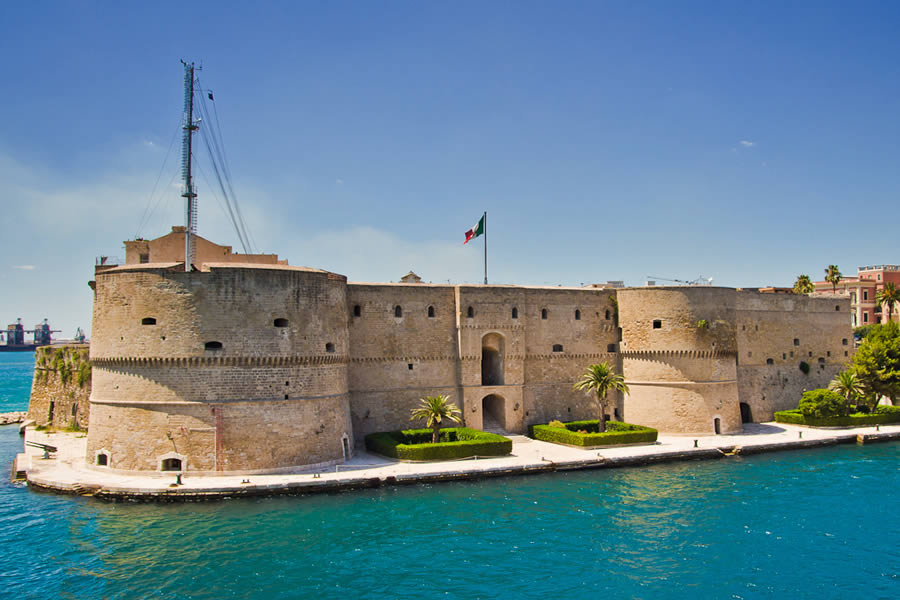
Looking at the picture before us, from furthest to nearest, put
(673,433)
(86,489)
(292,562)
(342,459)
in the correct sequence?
1. (673,433)
2. (342,459)
3. (86,489)
4. (292,562)

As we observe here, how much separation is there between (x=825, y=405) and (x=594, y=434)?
664 inches

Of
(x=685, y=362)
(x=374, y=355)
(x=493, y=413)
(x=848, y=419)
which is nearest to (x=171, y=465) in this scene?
(x=374, y=355)

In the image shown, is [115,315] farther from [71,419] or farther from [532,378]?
[532,378]

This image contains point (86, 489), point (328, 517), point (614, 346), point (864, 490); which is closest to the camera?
point (328, 517)

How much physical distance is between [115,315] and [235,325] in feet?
17.1

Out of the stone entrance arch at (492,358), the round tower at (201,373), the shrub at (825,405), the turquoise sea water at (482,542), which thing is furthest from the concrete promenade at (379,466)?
the stone entrance arch at (492,358)

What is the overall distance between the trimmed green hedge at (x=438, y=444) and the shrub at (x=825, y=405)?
21200 mm

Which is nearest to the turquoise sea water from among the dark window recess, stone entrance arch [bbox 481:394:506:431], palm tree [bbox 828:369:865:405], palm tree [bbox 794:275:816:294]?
the dark window recess

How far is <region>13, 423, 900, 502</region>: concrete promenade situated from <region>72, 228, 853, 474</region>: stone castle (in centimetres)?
109

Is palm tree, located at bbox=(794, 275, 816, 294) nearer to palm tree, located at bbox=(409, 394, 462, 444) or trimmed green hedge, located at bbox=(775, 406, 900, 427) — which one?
trimmed green hedge, located at bbox=(775, 406, 900, 427)

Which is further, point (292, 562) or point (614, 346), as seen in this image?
point (614, 346)

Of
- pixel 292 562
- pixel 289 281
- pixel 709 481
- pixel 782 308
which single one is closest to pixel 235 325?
pixel 289 281

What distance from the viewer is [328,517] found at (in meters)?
23.5

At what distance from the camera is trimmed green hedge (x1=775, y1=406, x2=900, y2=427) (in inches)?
1582
